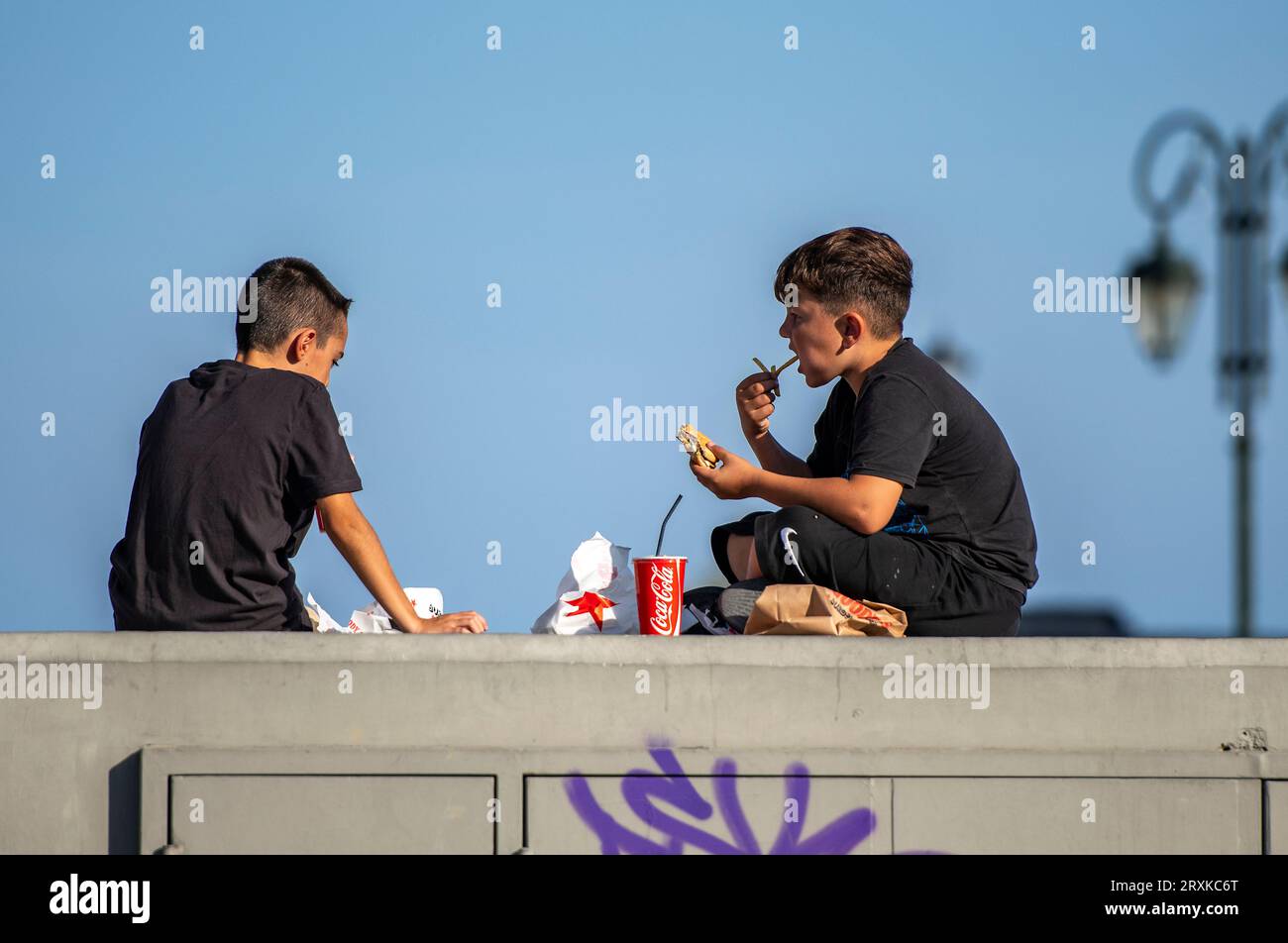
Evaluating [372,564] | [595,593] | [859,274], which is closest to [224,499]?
[372,564]

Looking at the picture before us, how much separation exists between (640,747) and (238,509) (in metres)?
1.36

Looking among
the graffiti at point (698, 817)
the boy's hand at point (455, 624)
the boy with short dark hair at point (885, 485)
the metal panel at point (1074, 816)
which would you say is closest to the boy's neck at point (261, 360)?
the boy's hand at point (455, 624)

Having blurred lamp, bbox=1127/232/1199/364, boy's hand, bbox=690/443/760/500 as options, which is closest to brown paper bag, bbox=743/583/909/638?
boy's hand, bbox=690/443/760/500

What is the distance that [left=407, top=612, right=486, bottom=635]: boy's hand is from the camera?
174 inches

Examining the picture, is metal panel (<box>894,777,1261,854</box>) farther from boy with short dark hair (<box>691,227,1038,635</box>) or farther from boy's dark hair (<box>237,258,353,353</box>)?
boy's dark hair (<box>237,258,353,353</box>)

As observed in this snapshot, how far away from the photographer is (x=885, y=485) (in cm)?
432

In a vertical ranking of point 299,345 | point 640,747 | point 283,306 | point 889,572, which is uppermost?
point 283,306

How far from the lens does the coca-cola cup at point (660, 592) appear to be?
14.4 ft

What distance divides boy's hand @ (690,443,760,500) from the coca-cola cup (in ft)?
0.90

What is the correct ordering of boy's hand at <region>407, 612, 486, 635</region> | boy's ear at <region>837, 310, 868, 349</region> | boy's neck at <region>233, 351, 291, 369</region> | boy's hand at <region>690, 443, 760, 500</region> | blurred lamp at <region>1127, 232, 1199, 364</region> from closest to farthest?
1. boy's hand at <region>407, 612, 486, 635</region>
2. boy's hand at <region>690, 443, 760, 500</region>
3. boy's ear at <region>837, 310, 868, 349</region>
4. boy's neck at <region>233, 351, 291, 369</region>
5. blurred lamp at <region>1127, 232, 1199, 364</region>

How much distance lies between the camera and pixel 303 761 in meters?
3.96

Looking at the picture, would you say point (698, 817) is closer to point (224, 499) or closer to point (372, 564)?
point (372, 564)

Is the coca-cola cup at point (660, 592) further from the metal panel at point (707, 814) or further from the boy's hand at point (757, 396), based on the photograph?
the boy's hand at point (757, 396)
